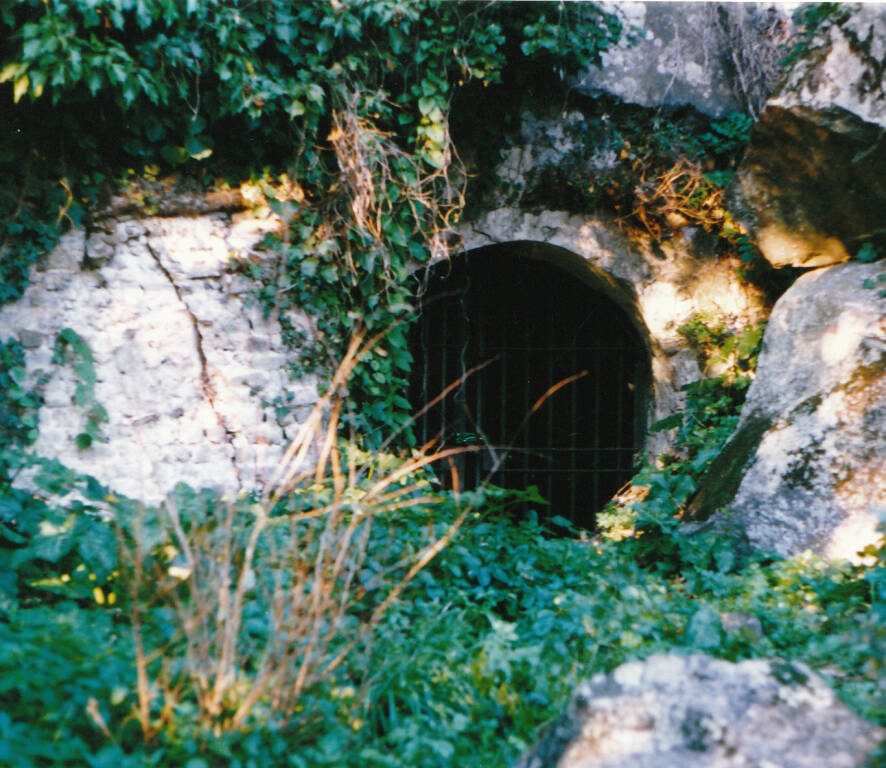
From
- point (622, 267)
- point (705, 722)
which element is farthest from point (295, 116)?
point (705, 722)

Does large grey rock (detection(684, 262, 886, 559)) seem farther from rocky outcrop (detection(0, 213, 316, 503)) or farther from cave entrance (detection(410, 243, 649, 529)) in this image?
rocky outcrop (detection(0, 213, 316, 503))

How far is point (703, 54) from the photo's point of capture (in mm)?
5066

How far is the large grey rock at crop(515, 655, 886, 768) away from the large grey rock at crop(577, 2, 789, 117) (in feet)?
13.8

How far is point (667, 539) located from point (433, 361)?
127 inches

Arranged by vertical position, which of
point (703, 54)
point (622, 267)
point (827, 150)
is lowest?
point (622, 267)

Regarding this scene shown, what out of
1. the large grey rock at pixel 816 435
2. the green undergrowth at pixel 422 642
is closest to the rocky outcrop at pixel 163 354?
the green undergrowth at pixel 422 642

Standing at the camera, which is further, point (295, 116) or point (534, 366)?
point (534, 366)

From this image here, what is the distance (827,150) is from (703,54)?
1529mm

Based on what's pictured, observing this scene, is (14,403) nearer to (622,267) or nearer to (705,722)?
(705,722)

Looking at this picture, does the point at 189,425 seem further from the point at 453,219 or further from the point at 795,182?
the point at 795,182

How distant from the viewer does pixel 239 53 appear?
3.80m

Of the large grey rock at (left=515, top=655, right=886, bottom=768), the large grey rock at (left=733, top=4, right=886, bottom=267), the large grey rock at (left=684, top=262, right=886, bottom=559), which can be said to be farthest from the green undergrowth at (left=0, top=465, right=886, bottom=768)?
the large grey rock at (left=733, top=4, right=886, bottom=267)

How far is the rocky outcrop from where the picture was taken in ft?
12.6

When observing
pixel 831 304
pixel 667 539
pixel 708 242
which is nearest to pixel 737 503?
pixel 667 539
